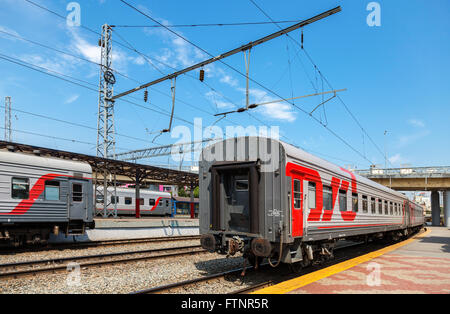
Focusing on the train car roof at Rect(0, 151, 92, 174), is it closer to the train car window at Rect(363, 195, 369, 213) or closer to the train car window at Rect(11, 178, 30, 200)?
the train car window at Rect(11, 178, 30, 200)

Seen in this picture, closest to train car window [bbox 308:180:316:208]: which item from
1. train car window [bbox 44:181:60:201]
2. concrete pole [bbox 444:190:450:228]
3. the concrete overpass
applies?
train car window [bbox 44:181:60:201]

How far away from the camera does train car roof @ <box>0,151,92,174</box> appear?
1284cm

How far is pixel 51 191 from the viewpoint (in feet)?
46.6

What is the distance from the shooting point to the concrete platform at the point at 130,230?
56.7ft

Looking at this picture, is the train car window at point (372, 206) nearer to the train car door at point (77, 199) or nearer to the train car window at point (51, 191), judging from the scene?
the train car door at point (77, 199)

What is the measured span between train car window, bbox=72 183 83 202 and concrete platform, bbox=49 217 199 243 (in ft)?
7.20

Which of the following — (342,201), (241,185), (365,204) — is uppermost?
(241,185)

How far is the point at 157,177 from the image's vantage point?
1265 inches

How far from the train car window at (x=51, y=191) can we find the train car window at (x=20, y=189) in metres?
0.76

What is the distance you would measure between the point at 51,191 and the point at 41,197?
20.6 inches

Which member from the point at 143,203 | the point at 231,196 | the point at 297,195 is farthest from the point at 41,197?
the point at 143,203

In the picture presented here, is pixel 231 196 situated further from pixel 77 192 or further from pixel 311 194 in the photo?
pixel 77 192
